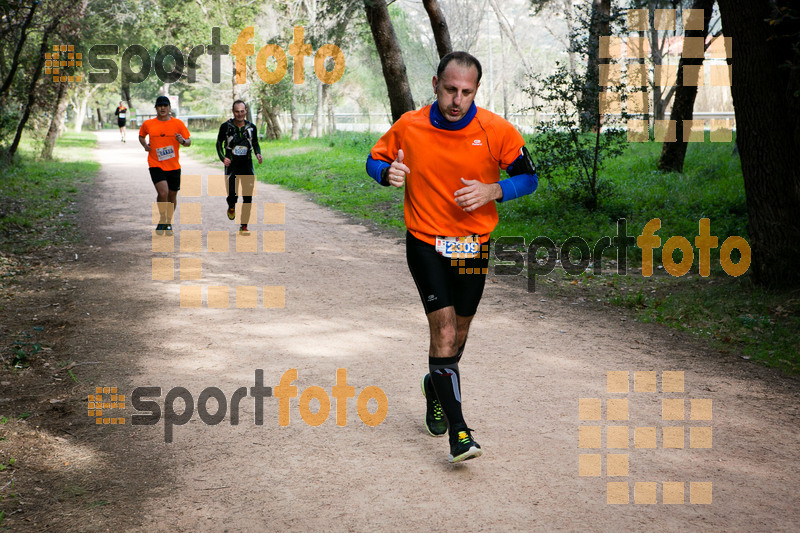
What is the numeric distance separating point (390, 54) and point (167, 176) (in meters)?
7.03

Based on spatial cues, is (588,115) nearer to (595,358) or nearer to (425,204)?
(595,358)

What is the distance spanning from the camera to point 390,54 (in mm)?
17094

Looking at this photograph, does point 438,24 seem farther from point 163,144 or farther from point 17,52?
point 17,52

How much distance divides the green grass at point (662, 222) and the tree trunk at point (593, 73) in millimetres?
1448

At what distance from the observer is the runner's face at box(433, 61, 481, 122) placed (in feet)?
13.5

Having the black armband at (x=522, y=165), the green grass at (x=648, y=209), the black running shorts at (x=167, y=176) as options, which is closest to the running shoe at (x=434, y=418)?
the black armband at (x=522, y=165)

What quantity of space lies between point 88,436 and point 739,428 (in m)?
4.40

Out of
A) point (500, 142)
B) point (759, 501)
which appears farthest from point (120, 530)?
point (759, 501)

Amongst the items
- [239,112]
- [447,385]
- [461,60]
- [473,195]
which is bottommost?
[447,385]

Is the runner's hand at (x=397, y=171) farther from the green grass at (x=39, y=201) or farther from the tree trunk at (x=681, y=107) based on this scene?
the tree trunk at (x=681, y=107)

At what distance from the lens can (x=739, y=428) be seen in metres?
5.00

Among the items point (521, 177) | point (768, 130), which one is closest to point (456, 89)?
point (521, 177)

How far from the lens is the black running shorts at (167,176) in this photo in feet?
39.7

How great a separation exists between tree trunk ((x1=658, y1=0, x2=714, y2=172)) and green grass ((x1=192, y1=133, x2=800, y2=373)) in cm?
45
